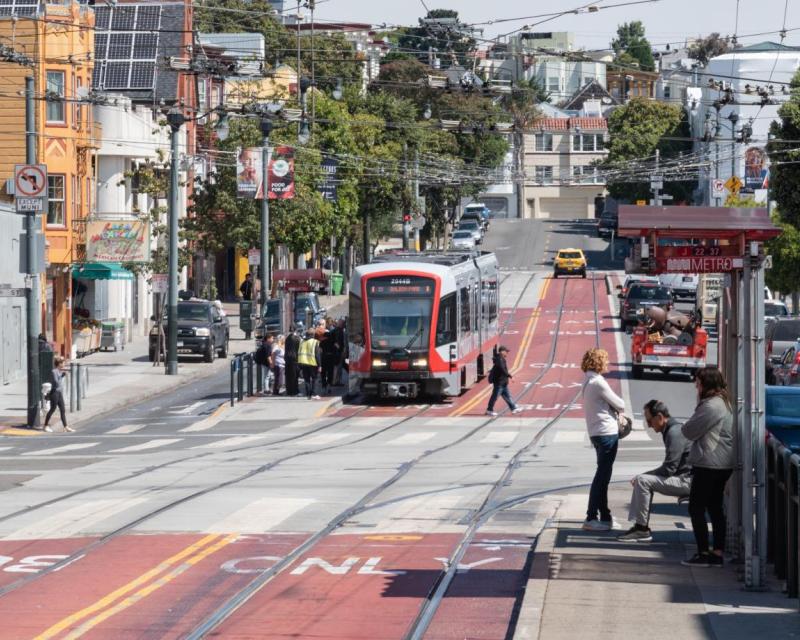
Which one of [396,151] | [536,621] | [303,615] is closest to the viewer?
[536,621]

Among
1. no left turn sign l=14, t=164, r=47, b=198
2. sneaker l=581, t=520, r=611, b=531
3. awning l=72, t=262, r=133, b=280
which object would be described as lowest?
sneaker l=581, t=520, r=611, b=531

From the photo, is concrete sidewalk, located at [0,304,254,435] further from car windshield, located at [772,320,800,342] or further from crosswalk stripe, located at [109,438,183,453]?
car windshield, located at [772,320,800,342]

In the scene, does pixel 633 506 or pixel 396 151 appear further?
pixel 396 151

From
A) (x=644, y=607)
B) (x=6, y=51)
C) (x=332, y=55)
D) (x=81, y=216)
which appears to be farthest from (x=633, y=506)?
(x=332, y=55)

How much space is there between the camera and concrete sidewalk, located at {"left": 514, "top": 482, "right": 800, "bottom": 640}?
1139cm

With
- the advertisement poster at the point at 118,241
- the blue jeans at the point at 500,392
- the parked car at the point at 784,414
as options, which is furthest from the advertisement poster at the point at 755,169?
the parked car at the point at 784,414

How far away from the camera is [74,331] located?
2207 inches

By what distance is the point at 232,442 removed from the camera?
31.1 meters

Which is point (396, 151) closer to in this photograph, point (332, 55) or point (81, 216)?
point (332, 55)

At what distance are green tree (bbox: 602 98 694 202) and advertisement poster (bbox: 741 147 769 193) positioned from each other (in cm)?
4445

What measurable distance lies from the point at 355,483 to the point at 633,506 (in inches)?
290

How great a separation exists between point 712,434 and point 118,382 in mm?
34961

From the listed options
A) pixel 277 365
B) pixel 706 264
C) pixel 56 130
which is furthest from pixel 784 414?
pixel 56 130

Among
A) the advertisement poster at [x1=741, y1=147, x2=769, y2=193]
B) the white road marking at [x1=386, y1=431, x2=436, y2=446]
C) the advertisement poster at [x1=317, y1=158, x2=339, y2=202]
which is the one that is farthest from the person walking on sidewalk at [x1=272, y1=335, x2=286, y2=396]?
the advertisement poster at [x1=317, y1=158, x2=339, y2=202]
